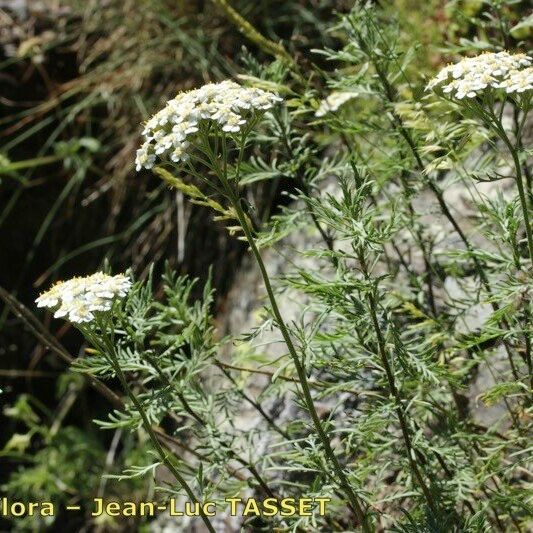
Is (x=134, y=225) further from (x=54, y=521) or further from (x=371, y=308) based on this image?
(x=371, y=308)

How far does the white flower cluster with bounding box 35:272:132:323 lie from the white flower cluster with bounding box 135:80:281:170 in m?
0.20

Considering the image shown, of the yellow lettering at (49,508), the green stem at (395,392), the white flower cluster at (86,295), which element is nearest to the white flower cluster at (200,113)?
Answer: the white flower cluster at (86,295)

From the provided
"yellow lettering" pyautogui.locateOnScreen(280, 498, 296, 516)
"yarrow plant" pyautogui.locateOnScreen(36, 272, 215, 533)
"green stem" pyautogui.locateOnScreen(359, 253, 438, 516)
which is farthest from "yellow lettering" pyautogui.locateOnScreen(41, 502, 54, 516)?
"green stem" pyautogui.locateOnScreen(359, 253, 438, 516)

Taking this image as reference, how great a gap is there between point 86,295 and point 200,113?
330mm

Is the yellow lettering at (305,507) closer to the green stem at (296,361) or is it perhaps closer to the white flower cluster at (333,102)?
the green stem at (296,361)

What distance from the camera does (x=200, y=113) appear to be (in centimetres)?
133

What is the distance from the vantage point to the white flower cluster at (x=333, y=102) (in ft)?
6.15

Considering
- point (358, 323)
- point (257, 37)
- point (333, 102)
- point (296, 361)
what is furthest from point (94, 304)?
point (333, 102)

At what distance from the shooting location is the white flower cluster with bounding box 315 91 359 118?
188cm

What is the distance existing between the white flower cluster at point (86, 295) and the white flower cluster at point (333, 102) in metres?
0.68

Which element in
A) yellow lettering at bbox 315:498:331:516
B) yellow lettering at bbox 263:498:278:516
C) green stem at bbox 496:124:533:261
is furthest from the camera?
yellow lettering at bbox 263:498:278:516

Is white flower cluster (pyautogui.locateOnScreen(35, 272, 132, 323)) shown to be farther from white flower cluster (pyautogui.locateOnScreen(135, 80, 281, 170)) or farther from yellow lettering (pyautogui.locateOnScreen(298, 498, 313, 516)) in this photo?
yellow lettering (pyautogui.locateOnScreen(298, 498, 313, 516))

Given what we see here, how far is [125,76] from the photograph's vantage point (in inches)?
148

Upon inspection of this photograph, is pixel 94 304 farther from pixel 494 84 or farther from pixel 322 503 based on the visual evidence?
pixel 494 84
